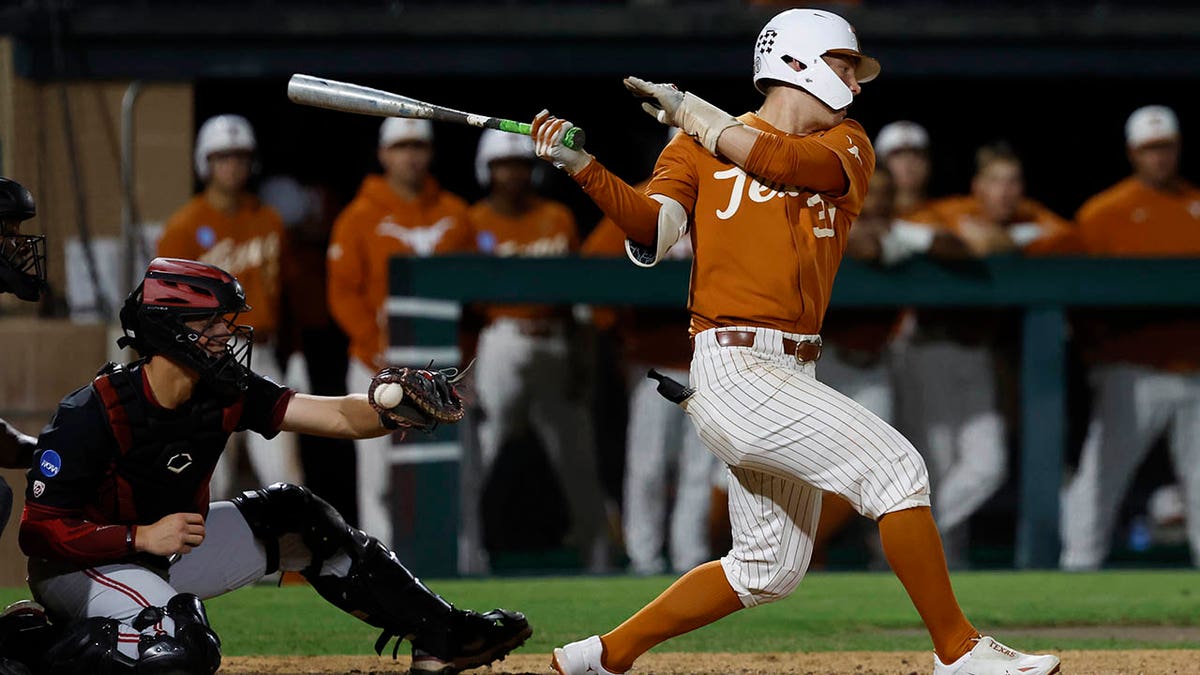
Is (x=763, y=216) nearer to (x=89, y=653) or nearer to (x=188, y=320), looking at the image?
(x=188, y=320)

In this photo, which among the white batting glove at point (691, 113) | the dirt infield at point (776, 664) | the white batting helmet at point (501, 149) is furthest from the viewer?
the white batting helmet at point (501, 149)

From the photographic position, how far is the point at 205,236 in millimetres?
7449

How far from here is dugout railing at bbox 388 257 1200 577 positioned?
6867 millimetres

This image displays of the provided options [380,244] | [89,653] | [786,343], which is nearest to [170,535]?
[89,653]

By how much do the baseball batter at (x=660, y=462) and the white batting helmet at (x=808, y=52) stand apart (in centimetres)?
291

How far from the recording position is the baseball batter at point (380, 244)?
704 cm

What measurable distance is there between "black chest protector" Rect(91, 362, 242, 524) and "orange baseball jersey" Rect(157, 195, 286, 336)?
366 cm

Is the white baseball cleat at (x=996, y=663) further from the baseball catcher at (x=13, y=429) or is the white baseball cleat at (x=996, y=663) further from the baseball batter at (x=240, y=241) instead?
the baseball batter at (x=240, y=241)

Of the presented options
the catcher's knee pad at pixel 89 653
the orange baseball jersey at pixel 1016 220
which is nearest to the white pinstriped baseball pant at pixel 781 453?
the catcher's knee pad at pixel 89 653

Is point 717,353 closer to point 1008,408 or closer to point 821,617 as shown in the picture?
point 821,617

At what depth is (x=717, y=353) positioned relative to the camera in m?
3.91

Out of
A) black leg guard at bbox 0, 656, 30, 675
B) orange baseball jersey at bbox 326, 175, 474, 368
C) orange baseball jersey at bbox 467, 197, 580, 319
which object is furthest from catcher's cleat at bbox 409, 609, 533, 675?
orange baseball jersey at bbox 467, 197, 580, 319

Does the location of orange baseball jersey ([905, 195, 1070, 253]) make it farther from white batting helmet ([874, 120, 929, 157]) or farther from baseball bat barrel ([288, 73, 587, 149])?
baseball bat barrel ([288, 73, 587, 149])

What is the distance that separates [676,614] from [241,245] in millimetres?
4065
